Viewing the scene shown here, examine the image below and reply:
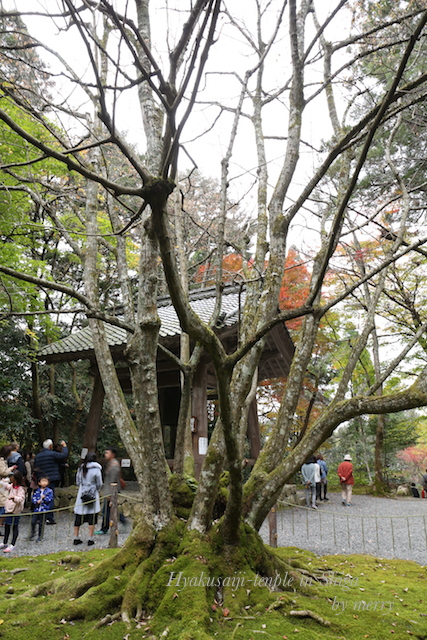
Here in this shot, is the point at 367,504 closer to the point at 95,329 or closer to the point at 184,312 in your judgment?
the point at 95,329

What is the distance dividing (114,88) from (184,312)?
1.44 meters

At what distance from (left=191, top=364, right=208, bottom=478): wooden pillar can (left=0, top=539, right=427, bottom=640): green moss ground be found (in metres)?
4.50

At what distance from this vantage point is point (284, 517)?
33.2ft

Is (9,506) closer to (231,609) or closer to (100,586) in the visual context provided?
(100,586)

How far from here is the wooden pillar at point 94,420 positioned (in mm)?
9711

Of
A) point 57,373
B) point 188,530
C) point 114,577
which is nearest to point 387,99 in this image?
point 188,530

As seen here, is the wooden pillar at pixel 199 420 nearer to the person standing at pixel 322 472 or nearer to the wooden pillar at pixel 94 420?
the wooden pillar at pixel 94 420

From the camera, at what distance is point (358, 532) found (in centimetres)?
882

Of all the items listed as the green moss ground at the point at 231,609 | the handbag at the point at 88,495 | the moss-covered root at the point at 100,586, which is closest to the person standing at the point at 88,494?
the handbag at the point at 88,495

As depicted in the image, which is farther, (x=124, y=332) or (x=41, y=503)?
(x=124, y=332)

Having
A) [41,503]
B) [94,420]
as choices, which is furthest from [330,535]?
[94,420]

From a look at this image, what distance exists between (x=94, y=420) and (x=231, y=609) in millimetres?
7219

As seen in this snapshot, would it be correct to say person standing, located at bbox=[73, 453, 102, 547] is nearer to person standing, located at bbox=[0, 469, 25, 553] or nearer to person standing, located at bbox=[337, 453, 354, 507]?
person standing, located at bbox=[0, 469, 25, 553]

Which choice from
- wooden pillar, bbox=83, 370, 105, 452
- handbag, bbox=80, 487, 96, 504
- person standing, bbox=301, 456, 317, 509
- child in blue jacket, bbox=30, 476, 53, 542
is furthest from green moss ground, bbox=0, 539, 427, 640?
person standing, bbox=301, 456, 317, 509
